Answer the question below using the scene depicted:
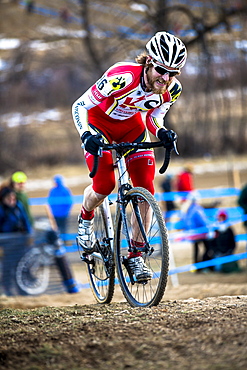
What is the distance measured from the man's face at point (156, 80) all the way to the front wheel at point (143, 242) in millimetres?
888

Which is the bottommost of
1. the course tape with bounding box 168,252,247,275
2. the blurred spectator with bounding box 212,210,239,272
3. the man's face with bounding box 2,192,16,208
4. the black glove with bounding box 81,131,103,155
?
the course tape with bounding box 168,252,247,275

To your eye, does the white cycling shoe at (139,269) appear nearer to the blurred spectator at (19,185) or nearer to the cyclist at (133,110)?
the cyclist at (133,110)

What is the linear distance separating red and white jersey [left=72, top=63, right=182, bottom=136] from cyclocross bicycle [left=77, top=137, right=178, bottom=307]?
0.40 meters

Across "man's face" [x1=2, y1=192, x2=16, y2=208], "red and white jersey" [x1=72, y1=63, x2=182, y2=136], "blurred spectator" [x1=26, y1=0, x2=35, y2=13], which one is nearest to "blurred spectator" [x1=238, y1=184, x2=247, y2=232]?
"man's face" [x1=2, y1=192, x2=16, y2=208]

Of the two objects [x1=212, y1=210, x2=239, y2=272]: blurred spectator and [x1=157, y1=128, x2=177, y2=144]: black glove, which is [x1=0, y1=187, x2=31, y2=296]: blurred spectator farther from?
[x1=157, y1=128, x2=177, y2=144]: black glove

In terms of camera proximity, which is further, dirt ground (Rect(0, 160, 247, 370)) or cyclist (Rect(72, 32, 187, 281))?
cyclist (Rect(72, 32, 187, 281))

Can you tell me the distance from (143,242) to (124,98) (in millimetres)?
1278

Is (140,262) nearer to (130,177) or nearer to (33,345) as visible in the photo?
(130,177)

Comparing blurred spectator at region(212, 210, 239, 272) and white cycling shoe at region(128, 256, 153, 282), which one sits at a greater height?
blurred spectator at region(212, 210, 239, 272)

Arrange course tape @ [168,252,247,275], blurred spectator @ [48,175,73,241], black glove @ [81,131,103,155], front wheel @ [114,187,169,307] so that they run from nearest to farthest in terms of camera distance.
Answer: front wheel @ [114,187,169,307]
black glove @ [81,131,103,155]
course tape @ [168,252,247,275]
blurred spectator @ [48,175,73,241]

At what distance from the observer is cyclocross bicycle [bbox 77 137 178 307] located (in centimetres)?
469

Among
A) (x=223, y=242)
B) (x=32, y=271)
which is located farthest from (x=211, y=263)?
(x=32, y=271)

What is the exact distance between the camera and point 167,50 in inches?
193

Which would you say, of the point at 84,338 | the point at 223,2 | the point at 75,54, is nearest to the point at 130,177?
the point at 84,338
